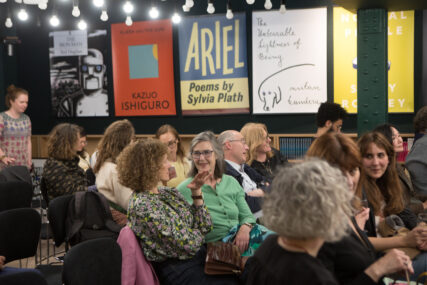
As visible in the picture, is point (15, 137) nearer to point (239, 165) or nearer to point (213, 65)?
point (213, 65)

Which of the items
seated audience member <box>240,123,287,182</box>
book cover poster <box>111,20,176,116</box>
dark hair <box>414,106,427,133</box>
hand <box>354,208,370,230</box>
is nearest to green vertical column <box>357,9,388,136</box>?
dark hair <box>414,106,427,133</box>

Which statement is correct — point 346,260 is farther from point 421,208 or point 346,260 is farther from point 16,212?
point 16,212

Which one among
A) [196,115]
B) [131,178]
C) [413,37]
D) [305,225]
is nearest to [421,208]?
[131,178]

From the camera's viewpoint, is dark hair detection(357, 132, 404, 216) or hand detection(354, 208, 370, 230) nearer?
hand detection(354, 208, 370, 230)

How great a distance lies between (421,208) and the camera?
3.53 metres

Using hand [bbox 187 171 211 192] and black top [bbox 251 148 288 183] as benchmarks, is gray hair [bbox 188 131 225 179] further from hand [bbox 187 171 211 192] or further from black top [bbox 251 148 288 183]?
black top [bbox 251 148 288 183]

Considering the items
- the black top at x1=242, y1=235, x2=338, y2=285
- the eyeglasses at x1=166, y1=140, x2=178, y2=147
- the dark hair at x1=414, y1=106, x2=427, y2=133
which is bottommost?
→ the black top at x1=242, y1=235, x2=338, y2=285

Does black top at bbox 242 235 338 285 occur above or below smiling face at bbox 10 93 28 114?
below

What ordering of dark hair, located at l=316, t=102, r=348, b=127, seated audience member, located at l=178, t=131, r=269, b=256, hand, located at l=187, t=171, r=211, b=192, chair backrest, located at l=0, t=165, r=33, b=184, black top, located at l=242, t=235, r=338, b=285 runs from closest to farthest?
black top, located at l=242, t=235, r=338, b=285, hand, located at l=187, t=171, r=211, b=192, seated audience member, located at l=178, t=131, r=269, b=256, chair backrest, located at l=0, t=165, r=33, b=184, dark hair, located at l=316, t=102, r=348, b=127

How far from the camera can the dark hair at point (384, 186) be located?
3158mm

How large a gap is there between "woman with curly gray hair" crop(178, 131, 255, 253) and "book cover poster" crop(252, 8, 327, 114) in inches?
145

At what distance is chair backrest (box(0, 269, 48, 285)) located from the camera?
90.4 inches

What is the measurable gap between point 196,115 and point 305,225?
642 centimetres

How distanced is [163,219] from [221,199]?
31.1 inches
